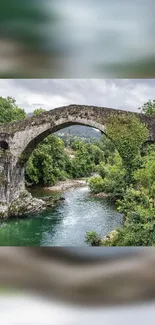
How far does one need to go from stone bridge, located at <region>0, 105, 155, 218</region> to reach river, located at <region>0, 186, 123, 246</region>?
44 cm

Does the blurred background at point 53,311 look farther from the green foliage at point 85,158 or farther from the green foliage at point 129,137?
the green foliage at point 85,158

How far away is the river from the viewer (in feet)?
12.7

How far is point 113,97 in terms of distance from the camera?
147 inches

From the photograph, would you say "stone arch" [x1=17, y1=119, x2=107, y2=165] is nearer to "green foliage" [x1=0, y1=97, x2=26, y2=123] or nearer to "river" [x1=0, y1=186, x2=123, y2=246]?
"green foliage" [x1=0, y1=97, x2=26, y2=123]

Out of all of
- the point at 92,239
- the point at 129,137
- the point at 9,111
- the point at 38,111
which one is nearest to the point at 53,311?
the point at 92,239
